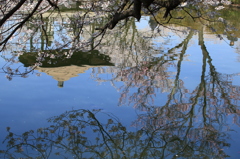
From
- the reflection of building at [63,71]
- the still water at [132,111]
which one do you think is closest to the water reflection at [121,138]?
the still water at [132,111]

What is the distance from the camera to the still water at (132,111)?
285cm

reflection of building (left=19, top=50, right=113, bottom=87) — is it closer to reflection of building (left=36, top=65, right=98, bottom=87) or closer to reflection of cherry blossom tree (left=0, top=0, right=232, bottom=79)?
reflection of building (left=36, top=65, right=98, bottom=87)

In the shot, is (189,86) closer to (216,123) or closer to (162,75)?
(162,75)

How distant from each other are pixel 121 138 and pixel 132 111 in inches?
23.9

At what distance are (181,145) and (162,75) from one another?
6.80 ft

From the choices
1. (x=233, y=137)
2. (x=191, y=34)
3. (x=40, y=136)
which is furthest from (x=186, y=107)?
(x=191, y=34)

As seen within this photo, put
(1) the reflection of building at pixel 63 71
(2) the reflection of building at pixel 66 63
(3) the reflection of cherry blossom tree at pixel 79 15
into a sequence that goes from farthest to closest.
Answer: (2) the reflection of building at pixel 66 63, (1) the reflection of building at pixel 63 71, (3) the reflection of cherry blossom tree at pixel 79 15

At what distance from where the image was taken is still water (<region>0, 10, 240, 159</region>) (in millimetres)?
2850

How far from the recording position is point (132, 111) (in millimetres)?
3594

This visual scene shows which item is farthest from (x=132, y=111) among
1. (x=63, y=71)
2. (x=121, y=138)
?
(x=63, y=71)

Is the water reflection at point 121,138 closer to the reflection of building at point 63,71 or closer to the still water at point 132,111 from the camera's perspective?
the still water at point 132,111

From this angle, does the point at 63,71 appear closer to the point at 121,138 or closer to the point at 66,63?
the point at 66,63

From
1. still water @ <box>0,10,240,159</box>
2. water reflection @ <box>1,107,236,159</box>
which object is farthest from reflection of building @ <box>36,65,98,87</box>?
water reflection @ <box>1,107,236,159</box>

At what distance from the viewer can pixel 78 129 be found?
10.4ft
